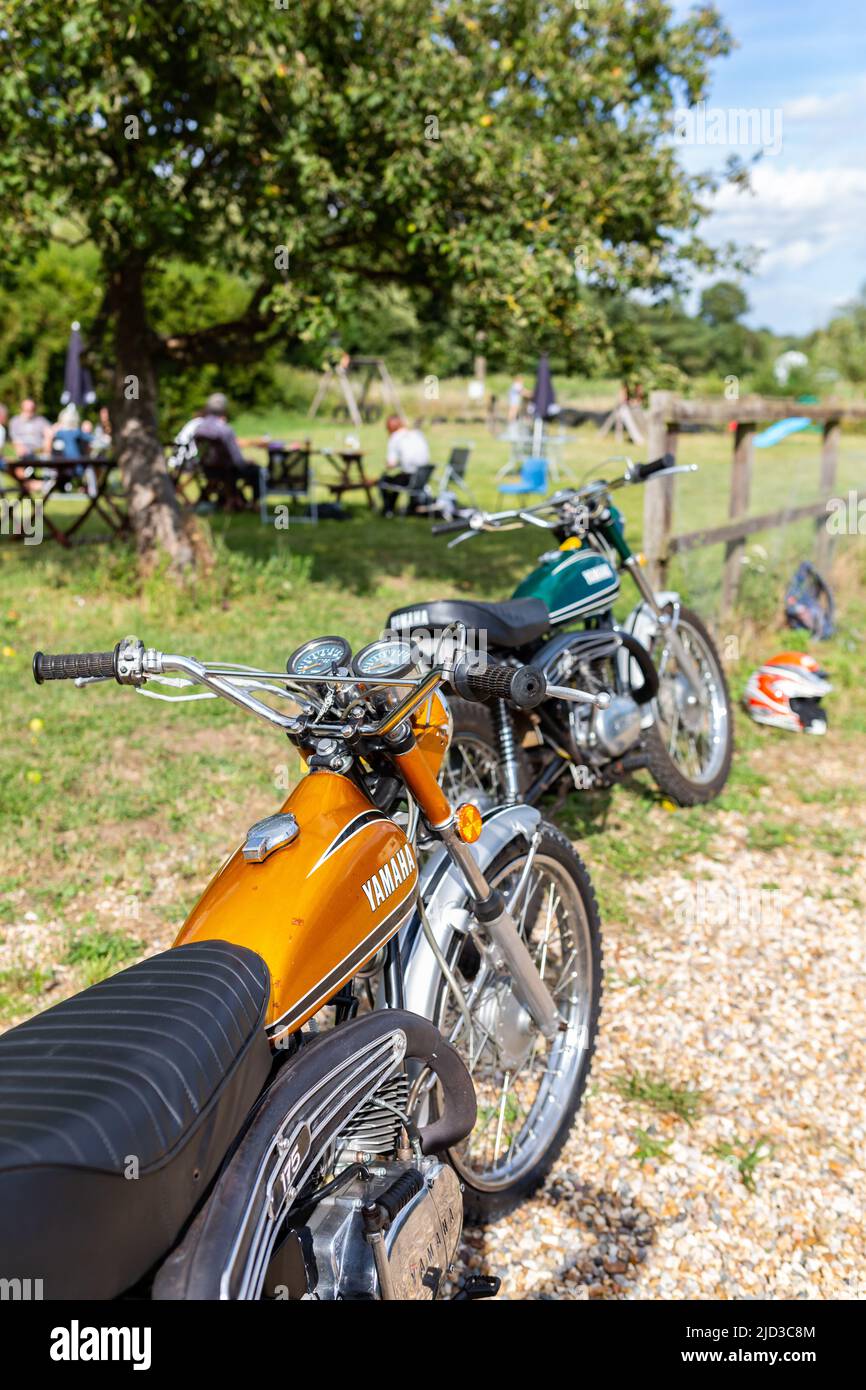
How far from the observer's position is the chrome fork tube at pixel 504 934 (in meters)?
2.20

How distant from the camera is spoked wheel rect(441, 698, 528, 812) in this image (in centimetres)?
353

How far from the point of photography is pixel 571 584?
12.8ft

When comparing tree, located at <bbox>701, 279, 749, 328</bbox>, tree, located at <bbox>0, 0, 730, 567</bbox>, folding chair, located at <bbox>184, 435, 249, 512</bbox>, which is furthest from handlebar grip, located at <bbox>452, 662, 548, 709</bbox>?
tree, located at <bbox>701, 279, 749, 328</bbox>

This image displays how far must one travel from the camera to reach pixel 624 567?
4375 mm

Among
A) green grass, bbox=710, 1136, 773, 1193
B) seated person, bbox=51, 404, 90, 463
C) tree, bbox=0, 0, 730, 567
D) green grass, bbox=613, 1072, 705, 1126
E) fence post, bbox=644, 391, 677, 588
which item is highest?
tree, bbox=0, 0, 730, 567

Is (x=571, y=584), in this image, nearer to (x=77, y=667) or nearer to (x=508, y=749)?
(x=508, y=749)

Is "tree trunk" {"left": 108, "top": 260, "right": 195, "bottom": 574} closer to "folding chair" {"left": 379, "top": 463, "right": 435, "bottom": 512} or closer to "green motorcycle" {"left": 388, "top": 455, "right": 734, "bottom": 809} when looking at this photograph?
"green motorcycle" {"left": 388, "top": 455, "right": 734, "bottom": 809}

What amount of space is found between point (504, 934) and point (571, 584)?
181 centimetres

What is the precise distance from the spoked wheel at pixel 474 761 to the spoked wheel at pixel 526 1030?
27.1 inches

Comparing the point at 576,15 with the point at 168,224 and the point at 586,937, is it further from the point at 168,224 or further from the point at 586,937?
the point at 586,937

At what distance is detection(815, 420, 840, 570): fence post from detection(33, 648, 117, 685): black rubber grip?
7134 mm

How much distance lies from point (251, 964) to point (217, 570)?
6.49 metres

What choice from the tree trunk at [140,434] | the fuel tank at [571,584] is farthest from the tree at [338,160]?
the fuel tank at [571,584]

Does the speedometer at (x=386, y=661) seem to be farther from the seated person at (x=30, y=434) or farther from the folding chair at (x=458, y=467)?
the seated person at (x=30, y=434)
